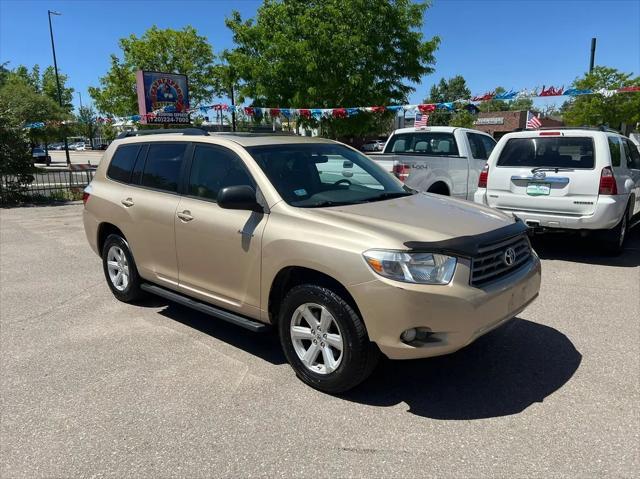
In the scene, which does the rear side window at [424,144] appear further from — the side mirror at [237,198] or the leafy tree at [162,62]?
the leafy tree at [162,62]

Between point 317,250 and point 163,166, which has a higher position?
point 163,166

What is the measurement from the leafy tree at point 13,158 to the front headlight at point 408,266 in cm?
1438

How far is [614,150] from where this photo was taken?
282 inches

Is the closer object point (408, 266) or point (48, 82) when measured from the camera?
point (408, 266)

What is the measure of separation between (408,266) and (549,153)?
5.21 metres

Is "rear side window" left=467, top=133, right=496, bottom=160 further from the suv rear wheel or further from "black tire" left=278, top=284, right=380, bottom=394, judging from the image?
"black tire" left=278, top=284, right=380, bottom=394

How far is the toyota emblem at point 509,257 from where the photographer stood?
3465 mm

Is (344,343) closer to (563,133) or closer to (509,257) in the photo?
(509,257)

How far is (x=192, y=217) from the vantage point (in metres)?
4.22

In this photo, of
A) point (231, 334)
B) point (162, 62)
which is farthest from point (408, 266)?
point (162, 62)

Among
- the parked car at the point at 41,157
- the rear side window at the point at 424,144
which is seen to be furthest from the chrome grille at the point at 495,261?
the parked car at the point at 41,157

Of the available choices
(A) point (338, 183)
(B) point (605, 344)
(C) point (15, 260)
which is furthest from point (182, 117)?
(B) point (605, 344)

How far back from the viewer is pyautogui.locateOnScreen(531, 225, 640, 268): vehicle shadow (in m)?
7.24

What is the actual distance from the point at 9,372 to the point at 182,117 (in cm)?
1511
